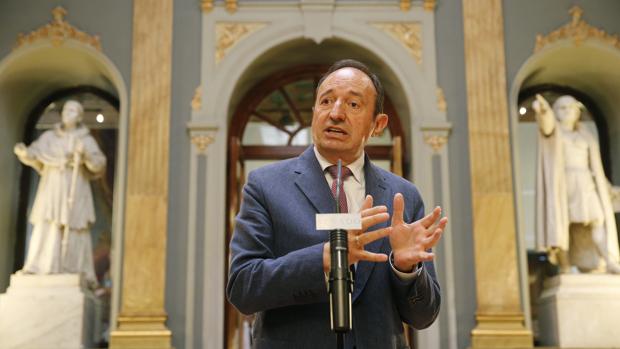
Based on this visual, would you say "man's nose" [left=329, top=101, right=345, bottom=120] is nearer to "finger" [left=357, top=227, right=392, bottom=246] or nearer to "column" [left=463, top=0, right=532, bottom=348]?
"finger" [left=357, top=227, right=392, bottom=246]

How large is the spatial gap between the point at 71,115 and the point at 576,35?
456 centimetres

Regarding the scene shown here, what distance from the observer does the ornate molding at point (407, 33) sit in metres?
7.43

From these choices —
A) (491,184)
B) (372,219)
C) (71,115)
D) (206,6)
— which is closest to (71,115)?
(71,115)

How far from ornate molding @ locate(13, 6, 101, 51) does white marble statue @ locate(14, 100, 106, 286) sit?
1.90 ft

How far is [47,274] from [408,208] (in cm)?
526

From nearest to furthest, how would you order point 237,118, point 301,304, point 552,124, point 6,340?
1. point 301,304
2. point 6,340
3. point 552,124
4. point 237,118

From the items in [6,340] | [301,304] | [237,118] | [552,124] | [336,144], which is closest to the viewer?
[301,304]

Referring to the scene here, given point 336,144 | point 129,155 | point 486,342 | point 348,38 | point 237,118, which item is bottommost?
point 486,342

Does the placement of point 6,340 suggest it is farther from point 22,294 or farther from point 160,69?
point 160,69

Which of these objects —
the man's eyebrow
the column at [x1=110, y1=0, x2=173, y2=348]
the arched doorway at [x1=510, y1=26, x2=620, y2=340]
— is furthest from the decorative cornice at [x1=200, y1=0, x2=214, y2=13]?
A: the man's eyebrow

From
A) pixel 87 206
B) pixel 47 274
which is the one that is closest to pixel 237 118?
pixel 87 206

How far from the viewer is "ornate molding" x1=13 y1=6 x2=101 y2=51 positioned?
24.3 feet

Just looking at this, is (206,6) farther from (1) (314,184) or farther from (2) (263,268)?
(2) (263,268)

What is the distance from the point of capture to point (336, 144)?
2135 mm
